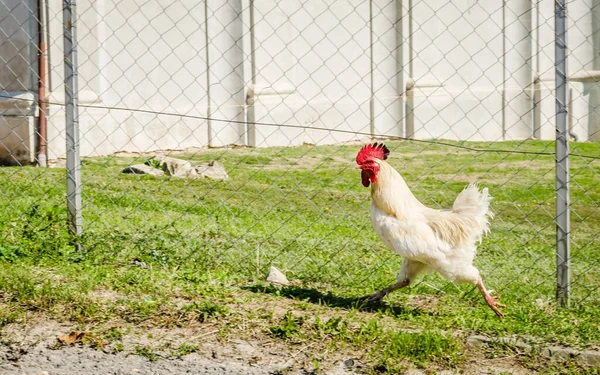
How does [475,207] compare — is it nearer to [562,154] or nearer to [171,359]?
[562,154]

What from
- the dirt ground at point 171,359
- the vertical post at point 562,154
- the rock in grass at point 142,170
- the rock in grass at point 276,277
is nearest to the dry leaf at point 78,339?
the dirt ground at point 171,359

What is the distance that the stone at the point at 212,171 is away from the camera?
10.7 meters

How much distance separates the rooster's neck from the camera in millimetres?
5062

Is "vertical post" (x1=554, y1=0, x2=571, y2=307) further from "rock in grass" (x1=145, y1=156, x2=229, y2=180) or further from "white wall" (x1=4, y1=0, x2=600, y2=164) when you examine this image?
"rock in grass" (x1=145, y1=156, x2=229, y2=180)

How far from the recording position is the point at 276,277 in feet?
18.6

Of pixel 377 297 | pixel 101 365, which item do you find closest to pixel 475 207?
pixel 377 297

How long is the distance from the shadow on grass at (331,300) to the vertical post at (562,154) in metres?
0.92

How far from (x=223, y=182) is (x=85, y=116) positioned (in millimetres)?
3160

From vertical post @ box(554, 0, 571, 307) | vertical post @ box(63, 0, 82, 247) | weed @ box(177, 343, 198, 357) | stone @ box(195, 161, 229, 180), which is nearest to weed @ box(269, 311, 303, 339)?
weed @ box(177, 343, 198, 357)

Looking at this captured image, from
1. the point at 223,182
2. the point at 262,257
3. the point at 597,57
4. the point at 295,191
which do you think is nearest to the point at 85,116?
the point at 223,182

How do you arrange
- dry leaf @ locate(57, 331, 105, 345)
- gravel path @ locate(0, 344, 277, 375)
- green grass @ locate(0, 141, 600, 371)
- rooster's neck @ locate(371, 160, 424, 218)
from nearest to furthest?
gravel path @ locate(0, 344, 277, 375)
dry leaf @ locate(57, 331, 105, 345)
green grass @ locate(0, 141, 600, 371)
rooster's neck @ locate(371, 160, 424, 218)

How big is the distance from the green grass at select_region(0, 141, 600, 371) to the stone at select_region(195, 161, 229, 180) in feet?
1.33

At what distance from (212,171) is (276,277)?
5354 millimetres

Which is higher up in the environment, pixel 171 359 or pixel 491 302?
pixel 491 302
